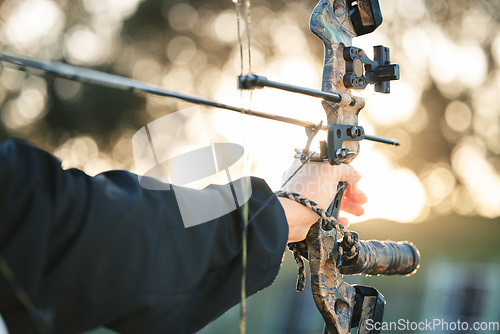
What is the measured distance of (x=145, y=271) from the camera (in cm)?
79

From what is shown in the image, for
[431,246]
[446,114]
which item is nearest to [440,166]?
[446,114]

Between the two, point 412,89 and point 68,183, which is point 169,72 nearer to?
point 412,89

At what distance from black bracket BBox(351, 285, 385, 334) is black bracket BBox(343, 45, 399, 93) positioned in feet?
1.82

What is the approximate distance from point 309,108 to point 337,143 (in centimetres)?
31

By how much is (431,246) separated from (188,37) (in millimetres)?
3027

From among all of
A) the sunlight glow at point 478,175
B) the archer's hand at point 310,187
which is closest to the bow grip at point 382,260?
the archer's hand at point 310,187

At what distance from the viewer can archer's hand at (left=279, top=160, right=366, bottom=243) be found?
1.14 metres

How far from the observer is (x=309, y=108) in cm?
150

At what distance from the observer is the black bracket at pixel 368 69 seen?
1.31 metres

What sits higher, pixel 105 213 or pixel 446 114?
pixel 446 114

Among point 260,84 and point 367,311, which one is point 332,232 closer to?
point 367,311

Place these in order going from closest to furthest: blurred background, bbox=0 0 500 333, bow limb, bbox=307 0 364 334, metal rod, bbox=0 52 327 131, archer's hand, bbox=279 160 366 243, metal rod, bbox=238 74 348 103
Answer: metal rod, bbox=0 52 327 131 → metal rod, bbox=238 74 348 103 → archer's hand, bbox=279 160 366 243 → bow limb, bbox=307 0 364 334 → blurred background, bbox=0 0 500 333

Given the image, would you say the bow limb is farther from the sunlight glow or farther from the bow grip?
the sunlight glow

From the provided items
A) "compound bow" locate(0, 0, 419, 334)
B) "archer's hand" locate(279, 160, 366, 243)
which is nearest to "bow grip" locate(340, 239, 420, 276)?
"compound bow" locate(0, 0, 419, 334)
